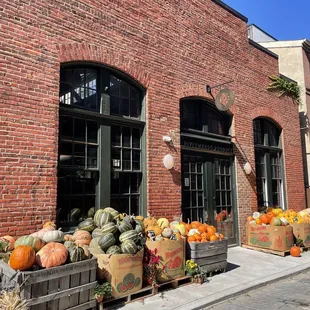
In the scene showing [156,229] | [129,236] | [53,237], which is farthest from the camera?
[156,229]

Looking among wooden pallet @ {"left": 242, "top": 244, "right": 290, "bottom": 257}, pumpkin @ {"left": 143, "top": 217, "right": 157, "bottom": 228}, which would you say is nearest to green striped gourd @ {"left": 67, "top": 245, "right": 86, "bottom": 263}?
pumpkin @ {"left": 143, "top": 217, "right": 157, "bottom": 228}

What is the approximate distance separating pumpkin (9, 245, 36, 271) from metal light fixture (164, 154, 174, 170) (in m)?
4.21

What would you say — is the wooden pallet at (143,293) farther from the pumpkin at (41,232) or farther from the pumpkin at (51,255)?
the pumpkin at (41,232)

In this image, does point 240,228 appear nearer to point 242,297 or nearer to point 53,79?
point 242,297

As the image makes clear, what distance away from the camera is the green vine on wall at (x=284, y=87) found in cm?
1212

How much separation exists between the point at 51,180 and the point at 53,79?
1.95m

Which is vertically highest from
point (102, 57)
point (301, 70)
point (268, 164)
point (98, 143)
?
point (301, 70)

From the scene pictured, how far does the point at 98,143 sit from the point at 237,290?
3.97 metres

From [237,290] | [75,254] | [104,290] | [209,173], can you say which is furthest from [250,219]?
[75,254]

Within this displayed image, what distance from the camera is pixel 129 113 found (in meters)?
7.39

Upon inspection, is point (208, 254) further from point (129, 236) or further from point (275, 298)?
point (129, 236)

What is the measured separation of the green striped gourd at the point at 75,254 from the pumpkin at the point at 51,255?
108 millimetres

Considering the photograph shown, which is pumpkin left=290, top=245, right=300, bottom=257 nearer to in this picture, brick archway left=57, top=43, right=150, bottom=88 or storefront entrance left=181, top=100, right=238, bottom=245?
storefront entrance left=181, top=100, right=238, bottom=245

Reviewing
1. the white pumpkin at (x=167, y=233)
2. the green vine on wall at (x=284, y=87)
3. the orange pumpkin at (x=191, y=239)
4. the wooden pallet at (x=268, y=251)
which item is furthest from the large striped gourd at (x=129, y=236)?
the green vine on wall at (x=284, y=87)
